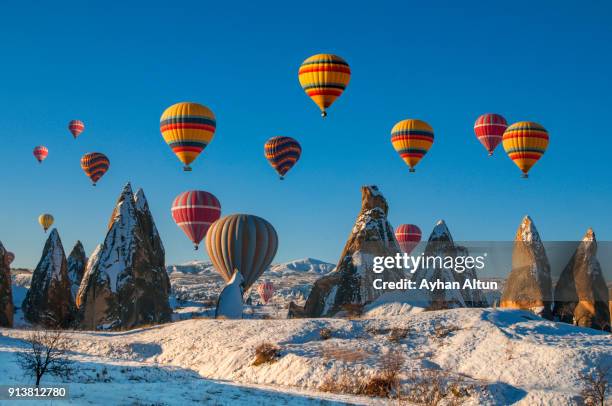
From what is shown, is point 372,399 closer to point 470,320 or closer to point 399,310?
point 470,320

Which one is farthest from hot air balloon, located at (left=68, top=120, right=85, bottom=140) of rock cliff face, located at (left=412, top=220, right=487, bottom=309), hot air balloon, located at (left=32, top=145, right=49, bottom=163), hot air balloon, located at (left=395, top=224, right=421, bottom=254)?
rock cliff face, located at (left=412, top=220, right=487, bottom=309)

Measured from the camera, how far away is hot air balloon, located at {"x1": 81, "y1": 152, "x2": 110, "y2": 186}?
8512 cm

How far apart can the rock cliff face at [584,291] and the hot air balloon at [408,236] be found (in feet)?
110

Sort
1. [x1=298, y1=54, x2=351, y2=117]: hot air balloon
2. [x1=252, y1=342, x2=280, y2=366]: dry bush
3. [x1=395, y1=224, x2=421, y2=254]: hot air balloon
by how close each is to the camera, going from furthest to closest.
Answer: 1. [x1=395, y1=224, x2=421, y2=254]: hot air balloon
2. [x1=298, y1=54, x2=351, y2=117]: hot air balloon
3. [x1=252, y1=342, x2=280, y2=366]: dry bush

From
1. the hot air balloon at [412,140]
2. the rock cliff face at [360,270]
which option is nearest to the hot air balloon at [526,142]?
the hot air balloon at [412,140]

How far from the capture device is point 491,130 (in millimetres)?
73125

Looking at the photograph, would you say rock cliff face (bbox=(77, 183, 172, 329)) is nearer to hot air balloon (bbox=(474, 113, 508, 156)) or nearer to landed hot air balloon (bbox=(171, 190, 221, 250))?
landed hot air balloon (bbox=(171, 190, 221, 250))

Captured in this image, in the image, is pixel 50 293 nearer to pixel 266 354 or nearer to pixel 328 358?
pixel 266 354

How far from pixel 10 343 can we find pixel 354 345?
53.0ft

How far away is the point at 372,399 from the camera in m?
22.8

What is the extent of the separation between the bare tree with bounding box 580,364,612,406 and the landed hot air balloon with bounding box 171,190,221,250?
43.8 m

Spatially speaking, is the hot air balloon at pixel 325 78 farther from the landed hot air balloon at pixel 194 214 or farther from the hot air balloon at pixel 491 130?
the hot air balloon at pixel 491 130

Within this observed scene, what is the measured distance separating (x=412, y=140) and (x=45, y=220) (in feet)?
228

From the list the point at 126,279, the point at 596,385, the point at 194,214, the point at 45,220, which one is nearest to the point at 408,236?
the point at 194,214
